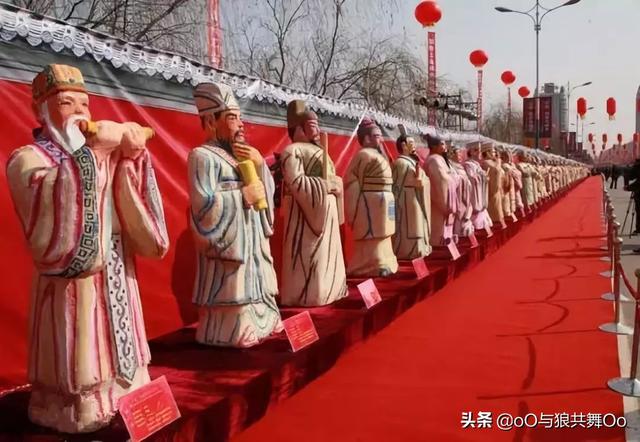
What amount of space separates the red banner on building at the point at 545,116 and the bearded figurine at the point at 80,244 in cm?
2254

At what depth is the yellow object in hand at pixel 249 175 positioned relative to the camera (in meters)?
2.85

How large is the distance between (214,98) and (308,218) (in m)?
1.06

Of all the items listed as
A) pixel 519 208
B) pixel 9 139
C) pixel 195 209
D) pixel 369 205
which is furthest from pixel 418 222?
pixel 519 208

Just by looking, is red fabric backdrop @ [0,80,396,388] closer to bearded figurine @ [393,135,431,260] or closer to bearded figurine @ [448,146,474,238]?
bearded figurine @ [393,135,431,260]

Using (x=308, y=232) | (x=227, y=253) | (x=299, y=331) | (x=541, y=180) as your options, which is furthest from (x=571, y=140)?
(x=227, y=253)

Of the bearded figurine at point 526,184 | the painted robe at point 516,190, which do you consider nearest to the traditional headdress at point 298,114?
the painted robe at point 516,190

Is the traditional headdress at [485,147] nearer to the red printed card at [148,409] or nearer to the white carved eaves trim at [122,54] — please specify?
the white carved eaves trim at [122,54]

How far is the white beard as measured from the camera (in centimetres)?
196

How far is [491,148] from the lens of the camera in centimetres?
837

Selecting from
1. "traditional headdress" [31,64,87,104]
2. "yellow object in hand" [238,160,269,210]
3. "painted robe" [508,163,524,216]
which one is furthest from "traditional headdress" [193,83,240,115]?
"painted robe" [508,163,524,216]

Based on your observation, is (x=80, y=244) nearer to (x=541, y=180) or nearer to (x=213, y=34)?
(x=213, y=34)

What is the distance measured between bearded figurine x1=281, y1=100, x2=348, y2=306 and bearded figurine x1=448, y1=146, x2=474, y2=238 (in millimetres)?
2721

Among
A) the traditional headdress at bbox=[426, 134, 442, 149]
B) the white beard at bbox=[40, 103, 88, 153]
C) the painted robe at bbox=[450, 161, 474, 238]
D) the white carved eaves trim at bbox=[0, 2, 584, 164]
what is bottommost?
the painted robe at bbox=[450, 161, 474, 238]

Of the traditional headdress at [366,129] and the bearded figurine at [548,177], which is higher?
the traditional headdress at [366,129]
